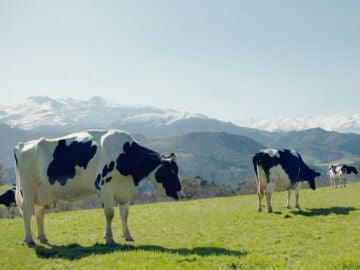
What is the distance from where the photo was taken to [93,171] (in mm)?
16422

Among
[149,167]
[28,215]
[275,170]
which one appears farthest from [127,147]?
[275,170]

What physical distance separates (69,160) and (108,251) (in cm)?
469

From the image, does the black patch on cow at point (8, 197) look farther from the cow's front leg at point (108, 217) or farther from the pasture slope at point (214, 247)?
the cow's front leg at point (108, 217)

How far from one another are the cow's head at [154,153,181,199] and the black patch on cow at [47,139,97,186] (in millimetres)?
3059

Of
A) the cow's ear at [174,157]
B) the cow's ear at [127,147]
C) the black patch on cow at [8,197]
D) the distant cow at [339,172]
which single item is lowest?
the black patch on cow at [8,197]

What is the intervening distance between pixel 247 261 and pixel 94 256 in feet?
18.0

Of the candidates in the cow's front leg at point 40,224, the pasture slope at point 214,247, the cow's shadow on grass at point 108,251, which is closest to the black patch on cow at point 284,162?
the pasture slope at point 214,247

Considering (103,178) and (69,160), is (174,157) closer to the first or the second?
(103,178)

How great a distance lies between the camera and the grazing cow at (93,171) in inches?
644

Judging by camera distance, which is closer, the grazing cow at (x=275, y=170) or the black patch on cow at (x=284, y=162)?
the grazing cow at (x=275, y=170)

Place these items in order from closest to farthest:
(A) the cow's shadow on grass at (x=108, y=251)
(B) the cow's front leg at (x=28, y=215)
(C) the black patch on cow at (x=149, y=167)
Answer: (A) the cow's shadow on grass at (x=108, y=251), (C) the black patch on cow at (x=149, y=167), (B) the cow's front leg at (x=28, y=215)

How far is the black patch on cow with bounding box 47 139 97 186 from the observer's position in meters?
16.6

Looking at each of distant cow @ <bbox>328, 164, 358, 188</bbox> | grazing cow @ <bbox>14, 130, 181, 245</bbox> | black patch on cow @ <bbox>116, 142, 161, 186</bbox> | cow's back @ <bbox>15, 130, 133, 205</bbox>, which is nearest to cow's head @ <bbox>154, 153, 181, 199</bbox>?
grazing cow @ <bbox>14, 130, 181, 245</bbox>

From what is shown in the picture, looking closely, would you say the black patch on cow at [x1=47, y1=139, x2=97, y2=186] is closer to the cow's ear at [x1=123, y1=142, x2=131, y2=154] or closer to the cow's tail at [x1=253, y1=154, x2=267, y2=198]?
the cow's ear at [x1=123, y1=142, x2=131, y2=154]
